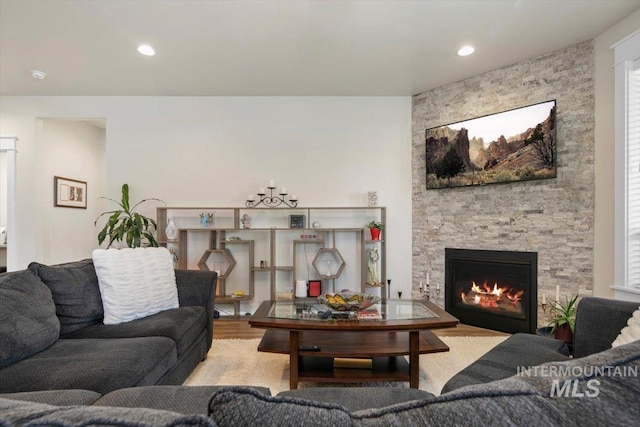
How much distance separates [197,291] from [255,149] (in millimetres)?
2272

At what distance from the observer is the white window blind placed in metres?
2.63

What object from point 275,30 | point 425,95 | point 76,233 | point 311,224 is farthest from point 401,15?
point 76,233

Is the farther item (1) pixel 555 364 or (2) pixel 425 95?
(2) pixel 425 95

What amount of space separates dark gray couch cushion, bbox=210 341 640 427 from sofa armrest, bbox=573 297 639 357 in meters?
1.39

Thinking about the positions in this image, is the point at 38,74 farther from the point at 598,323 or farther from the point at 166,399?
the point at 598,323

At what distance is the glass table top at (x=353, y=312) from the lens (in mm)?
2232

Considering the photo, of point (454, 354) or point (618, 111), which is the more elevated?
point (618, 111)

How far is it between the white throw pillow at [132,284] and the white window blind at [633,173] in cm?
370

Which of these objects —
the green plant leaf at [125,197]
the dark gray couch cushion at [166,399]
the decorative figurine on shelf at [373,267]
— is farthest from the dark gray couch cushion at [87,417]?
the green plant leaf at [125,197]

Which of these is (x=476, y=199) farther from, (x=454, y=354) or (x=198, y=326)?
(x=198, y=326)

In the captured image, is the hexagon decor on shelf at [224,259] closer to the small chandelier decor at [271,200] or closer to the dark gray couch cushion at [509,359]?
the small chandelier decor at [271,200]

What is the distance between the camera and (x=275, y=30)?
9.26 ft

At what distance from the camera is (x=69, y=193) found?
16.3 ft

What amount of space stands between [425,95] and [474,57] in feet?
2.96
